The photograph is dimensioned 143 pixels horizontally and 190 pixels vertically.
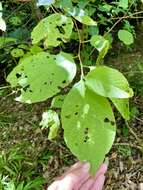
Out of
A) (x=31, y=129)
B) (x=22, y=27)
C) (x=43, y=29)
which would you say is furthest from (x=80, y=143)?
(x=22, y=27)

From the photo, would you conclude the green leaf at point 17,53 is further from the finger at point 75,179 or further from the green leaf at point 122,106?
the green leaf at point 122,106

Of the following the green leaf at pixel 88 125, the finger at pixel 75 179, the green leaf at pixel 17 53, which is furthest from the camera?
the green leaf at pixel 17 53

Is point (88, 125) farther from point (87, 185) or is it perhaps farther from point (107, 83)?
point (87, 185)

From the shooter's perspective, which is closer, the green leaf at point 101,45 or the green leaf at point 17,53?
the green leaf at point 101,45

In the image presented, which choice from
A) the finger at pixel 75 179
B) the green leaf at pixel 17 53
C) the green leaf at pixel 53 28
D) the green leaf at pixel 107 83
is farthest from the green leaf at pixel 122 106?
the green leaf at pixel 17 53

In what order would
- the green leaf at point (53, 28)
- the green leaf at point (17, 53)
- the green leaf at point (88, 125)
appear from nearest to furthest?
the green leaf at point (88, 125) < the green leaf at point (53, 28) < the green leaf at point (17, 53)

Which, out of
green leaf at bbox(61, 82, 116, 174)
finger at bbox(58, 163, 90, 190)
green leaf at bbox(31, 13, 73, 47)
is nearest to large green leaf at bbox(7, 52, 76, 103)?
green leaf at bbox(61, 82, 116, 174)

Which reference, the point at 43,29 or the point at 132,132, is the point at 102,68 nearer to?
the point at 43,29

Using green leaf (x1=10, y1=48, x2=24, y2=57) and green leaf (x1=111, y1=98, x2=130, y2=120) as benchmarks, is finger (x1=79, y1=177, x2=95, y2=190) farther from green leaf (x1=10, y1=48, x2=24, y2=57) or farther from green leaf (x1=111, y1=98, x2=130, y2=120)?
green leaf (x1=10, y1=48, x2=24, y2=57)
